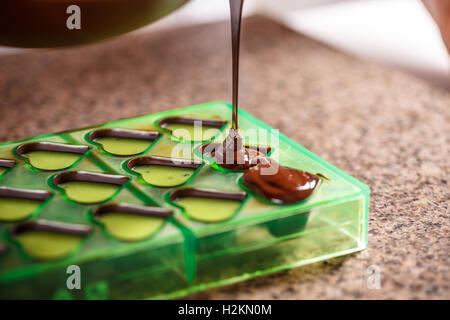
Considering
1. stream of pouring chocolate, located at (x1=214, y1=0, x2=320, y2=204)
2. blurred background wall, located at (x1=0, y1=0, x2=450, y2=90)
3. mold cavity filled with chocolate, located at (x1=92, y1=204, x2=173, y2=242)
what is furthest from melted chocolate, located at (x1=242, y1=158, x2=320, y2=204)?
blurred background wall, located at (x1=0, y1=0, x2=450, y2=90)

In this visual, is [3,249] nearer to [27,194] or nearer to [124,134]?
[27,194]

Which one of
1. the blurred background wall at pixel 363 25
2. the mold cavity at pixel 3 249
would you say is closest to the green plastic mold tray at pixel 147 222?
the mold cavity at pixel 3 249

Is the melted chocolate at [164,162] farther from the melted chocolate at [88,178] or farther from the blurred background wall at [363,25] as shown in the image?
the blurred background wall at [363,25]

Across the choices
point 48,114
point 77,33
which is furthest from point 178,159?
point 48,114

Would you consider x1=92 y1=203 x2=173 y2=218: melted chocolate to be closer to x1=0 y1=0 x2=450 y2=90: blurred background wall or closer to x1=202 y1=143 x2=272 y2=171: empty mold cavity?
x1=202 y1=143 x2=272 y2=171: empty mold cavity

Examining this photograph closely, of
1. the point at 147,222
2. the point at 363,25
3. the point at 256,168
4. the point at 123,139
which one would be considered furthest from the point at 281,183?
the point at 363,25

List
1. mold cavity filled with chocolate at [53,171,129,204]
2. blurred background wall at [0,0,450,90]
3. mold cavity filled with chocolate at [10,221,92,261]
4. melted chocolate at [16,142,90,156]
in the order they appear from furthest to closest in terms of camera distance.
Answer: blurred background wall at [0,0,450,90] → melted chocolate at [16,142,90,156] → mold cavity filled with chocolate at [53,171,129,204] → mold cavity filled with chocolate at [10,221,92,261]
